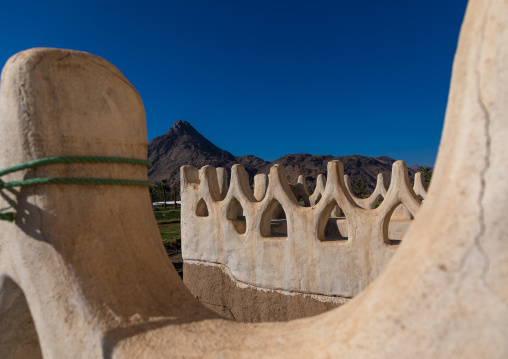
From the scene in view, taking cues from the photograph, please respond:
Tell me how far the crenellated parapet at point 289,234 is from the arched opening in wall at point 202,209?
1 centimetres

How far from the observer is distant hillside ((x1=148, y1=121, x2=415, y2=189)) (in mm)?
70562

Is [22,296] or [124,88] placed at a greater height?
[124,88]

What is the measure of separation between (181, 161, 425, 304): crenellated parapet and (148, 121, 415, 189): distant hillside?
52817 mm

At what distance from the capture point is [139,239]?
163 cm

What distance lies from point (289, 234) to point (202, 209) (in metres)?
1.60

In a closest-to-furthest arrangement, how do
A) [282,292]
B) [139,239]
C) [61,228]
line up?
[61,228] < [139,239] < [282,292]

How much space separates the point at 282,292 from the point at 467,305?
3.64 m

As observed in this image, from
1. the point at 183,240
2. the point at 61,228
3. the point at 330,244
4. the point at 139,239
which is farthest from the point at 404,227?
the point at 61,228

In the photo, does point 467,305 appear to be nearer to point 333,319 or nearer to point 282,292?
Answer: point 333,319

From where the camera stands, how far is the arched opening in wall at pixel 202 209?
5.06 meters

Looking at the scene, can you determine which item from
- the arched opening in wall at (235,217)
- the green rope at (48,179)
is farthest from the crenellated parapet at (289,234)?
the green rope at (48,179)

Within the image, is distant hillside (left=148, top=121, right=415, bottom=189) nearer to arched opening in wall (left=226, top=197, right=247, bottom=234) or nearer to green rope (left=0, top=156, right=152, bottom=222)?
Answer: arched opening in wall (left=226, top=197, right=247, bottom=234)

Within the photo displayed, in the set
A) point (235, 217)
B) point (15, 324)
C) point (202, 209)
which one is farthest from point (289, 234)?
point (15, 324)

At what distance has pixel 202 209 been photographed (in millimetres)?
5141
